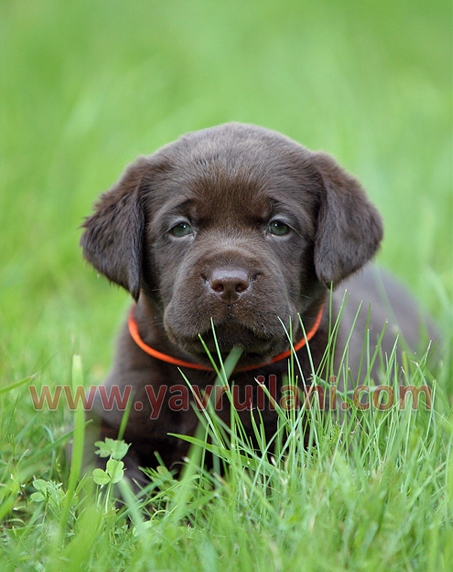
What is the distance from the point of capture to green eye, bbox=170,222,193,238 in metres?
3.16

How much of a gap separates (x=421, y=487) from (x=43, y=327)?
302cm

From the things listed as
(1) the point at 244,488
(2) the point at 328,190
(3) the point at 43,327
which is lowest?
(3) the point at 43,327

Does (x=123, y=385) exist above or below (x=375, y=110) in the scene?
below

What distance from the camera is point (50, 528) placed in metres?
2.38

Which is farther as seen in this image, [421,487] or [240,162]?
[240,162]

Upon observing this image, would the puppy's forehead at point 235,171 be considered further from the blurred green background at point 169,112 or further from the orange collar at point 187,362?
the blurred green background at point 169,112

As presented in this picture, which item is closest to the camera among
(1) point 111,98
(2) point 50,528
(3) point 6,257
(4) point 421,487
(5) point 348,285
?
(4) point 421,487

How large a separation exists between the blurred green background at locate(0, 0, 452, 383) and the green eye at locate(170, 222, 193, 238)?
82 cm

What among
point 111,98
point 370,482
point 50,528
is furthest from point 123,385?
point 111,98

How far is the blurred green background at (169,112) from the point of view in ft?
16.8

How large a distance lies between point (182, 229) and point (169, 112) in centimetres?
437

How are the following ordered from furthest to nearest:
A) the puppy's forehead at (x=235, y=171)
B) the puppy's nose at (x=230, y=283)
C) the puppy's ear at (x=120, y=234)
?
1. the puppy's ear at (x=120, y=234)
2. the puppy's forehead at (x=235, y=171)
3. the puppy's nose at (x=230, y=283)

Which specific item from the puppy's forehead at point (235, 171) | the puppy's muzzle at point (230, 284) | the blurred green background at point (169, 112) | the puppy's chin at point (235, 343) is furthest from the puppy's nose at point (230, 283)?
the blurred green background at point (169, 112)

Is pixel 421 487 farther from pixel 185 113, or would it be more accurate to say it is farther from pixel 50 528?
pixel 185 113
